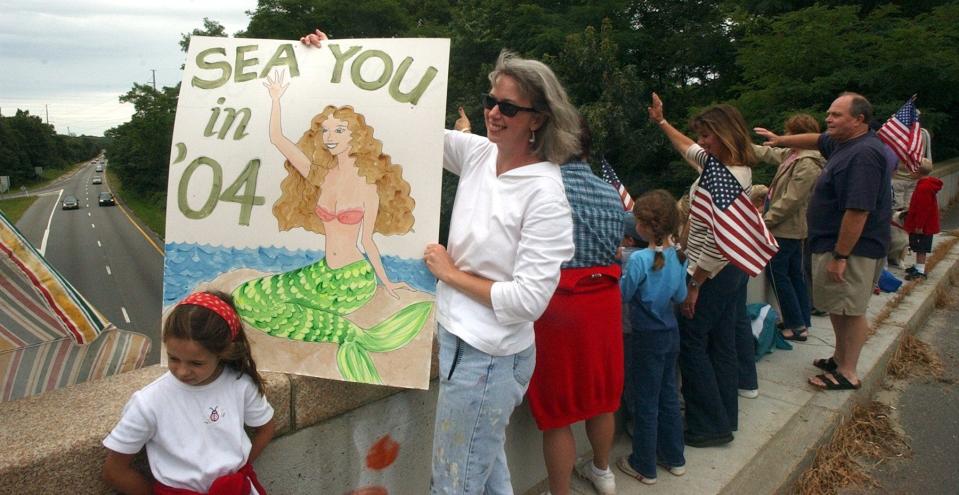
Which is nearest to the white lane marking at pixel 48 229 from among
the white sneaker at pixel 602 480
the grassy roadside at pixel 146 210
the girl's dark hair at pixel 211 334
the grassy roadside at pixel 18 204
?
the grassy roadside at pixel 18 204

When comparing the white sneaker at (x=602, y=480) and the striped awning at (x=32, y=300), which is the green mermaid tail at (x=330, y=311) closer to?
the striped awning at (x=32, y=300)

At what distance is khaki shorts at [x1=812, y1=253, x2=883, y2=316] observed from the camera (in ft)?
11.8

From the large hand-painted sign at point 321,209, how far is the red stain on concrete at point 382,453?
35cm

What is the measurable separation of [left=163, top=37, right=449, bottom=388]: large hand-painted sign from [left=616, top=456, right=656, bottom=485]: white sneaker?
149cm

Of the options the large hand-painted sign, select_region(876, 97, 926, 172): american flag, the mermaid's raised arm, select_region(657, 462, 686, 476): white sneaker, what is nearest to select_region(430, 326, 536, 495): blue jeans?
the large hand-painted sign

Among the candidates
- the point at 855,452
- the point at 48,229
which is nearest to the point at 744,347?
the point at 855,452

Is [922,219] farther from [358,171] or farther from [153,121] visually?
[153,121]

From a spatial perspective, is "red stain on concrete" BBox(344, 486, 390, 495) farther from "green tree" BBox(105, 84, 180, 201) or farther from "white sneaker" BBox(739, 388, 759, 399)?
"green tree" BBox(105, 84, 180, 201)

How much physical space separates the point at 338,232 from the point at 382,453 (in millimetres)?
771

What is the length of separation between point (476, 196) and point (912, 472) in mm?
3019

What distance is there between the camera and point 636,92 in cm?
1902

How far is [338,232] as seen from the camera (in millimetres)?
1911

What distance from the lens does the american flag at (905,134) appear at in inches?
208

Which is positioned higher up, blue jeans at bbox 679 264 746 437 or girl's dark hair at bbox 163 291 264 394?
girl's dark hair at bbox 163 291 264 394
